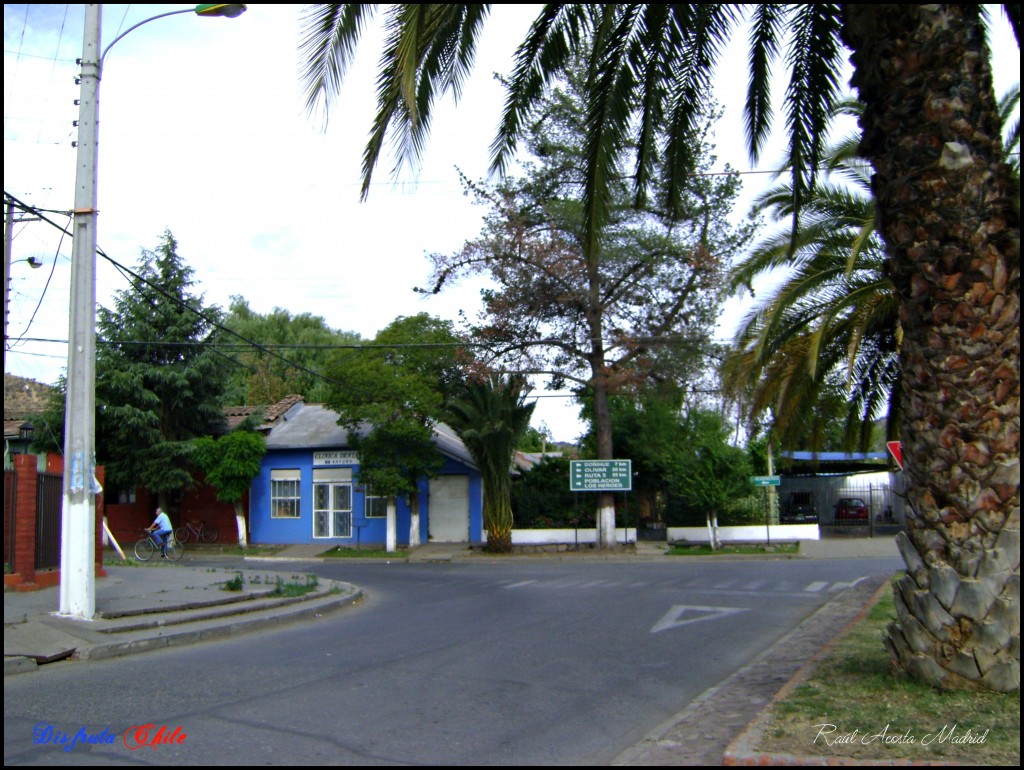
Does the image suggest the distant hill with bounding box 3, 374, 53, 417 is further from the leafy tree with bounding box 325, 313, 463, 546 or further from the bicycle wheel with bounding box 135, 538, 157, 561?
the leafy tree with bounding box 325, 313, 463, 546

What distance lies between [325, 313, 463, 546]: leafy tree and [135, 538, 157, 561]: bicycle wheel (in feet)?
21.4

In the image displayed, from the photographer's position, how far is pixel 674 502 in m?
33.1

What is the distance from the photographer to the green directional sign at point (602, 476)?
28.9 metres

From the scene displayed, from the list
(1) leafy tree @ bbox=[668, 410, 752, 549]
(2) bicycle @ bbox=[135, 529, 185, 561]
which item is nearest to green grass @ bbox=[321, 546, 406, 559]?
(2) bicycle @ bbox=[135, 529, 185, 561]

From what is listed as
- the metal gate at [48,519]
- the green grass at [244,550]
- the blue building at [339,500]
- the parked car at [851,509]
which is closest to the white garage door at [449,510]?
the blue building at [339,500]

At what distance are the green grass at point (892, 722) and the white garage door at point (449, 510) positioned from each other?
83.2 ft

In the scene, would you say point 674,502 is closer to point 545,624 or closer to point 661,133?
point 545,624

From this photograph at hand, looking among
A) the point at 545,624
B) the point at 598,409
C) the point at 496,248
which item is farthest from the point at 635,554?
the point at 545,624

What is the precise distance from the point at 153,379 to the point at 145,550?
290 inches

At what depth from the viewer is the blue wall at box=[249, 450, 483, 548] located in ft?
107

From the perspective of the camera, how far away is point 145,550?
26.4 metres

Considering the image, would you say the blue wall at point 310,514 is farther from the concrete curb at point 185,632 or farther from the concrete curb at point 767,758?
the concrete curb at point 767,758
